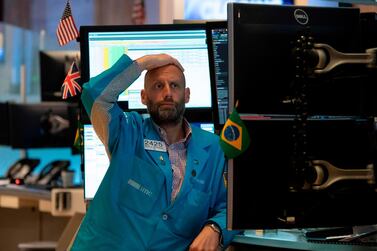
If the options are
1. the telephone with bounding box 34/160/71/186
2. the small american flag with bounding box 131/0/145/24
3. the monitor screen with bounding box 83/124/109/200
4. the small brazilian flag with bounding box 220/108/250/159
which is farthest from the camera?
the small american flag with bounding box 131/0/145/24

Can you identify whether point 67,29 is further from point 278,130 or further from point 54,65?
point 54,65

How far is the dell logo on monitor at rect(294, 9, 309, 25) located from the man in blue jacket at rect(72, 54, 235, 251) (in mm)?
622

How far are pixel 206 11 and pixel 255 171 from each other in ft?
11.5

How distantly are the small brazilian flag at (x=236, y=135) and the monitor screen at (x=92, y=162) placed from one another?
1.13m

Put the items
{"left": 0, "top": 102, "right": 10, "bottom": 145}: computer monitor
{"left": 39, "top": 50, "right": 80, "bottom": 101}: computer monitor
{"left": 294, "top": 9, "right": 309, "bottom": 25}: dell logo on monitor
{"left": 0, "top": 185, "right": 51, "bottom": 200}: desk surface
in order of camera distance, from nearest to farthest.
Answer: {"left": 294, "top": 9, "right": 309, "bottom": 25}: dell logo on monitor
{"left": 0, "top": 185, "right": 51, "bottom": 200}: desk surface
{"left": 39, "top": 50, "right": 80, "bottom": 101}: computer monitor
{"left": 0, "top": 102, "right": 10, "bottom": 145}: computer monitor

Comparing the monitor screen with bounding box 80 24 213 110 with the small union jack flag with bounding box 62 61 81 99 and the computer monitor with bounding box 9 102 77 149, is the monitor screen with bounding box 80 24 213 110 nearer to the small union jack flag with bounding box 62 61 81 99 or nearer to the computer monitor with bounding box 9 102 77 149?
the small union jack flag with bounding box 62 61 81 99

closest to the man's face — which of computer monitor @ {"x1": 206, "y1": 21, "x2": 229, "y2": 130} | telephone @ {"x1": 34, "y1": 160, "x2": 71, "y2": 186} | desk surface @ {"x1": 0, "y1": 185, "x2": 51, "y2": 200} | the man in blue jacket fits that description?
the man in blue jacket

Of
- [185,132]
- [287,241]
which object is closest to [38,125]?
[185,132]

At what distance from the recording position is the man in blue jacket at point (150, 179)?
7.48ft

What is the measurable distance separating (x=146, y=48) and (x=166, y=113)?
55 centimetres

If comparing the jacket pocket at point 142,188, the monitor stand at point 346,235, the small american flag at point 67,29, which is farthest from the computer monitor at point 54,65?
the monitor stand at point 346,235

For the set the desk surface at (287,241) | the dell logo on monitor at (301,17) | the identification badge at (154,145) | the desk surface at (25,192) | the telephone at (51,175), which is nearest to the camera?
the dell logo on monitor at (301,17)

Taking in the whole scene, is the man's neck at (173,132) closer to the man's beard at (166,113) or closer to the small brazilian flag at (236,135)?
the man's beard at (166,113)

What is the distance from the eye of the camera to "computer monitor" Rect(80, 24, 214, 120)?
2826 mm
